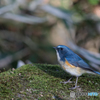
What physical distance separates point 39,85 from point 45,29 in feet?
20.3

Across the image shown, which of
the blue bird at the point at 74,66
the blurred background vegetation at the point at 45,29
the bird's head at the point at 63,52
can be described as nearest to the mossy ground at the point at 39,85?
the blue bird at the point at 74,66

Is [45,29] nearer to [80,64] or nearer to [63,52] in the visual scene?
[63,52]

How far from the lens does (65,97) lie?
2807 millimetres

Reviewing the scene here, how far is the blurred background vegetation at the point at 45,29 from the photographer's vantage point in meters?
7.37

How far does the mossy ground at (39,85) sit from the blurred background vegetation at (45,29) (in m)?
3.56

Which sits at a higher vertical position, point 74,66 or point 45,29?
point 45,29

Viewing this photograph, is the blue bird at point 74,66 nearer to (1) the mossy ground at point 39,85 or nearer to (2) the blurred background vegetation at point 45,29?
(1) the mossy ground at point 39,85

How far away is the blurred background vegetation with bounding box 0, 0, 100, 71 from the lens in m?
7.37

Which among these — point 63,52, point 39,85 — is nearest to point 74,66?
point 63,52

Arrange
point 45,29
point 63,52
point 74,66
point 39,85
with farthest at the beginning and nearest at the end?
point 45,29 < point 63,52 < point 74,66 < point 39,85

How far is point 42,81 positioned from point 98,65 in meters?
4.29

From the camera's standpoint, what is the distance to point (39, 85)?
3.08 m

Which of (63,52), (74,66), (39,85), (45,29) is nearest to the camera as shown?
(39,85)

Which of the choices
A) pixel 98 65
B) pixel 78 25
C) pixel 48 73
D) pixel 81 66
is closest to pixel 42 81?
pixel 48 73
